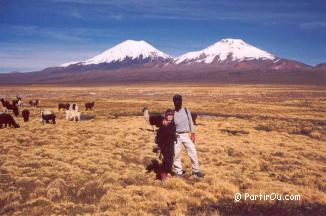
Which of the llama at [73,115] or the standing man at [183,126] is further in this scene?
the llama at [73,115]

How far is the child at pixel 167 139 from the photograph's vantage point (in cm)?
1034

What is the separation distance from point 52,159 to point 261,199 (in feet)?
25.5

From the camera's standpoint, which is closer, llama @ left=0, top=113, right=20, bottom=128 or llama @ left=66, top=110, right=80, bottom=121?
llama @ left=0, top=113, right=20, bottom=128

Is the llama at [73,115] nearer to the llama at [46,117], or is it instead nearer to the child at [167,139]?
the llama at [46,117]

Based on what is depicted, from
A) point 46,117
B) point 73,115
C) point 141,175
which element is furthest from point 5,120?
point 141,175

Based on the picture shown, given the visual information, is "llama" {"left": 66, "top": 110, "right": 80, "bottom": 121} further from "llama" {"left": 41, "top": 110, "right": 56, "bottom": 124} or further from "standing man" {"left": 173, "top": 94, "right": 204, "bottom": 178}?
"standing man" {"left": 173, "top": 94, "right": 204, "bottom": 178}

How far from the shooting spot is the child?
33.9 ft

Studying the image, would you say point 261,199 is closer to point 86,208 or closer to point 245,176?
point 245,176

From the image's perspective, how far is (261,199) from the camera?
30.0 feet

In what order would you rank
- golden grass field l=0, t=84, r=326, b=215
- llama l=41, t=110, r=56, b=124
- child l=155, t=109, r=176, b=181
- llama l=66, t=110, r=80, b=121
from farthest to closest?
llama l=66, t=110, r=80, b=121 < llama l=41, t=110, r=56, b=124 < child l=155, t=109, r=176, b=181 < golden grass field l=0, t=84, r=326, b=215

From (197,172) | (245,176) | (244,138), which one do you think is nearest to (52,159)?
(197,172)

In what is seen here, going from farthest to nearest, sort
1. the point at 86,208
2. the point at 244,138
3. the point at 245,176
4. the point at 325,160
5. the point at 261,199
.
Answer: the point at 244,138 → the point at 325,160 → the point at 245,176 → the point at 261,199 → the point at 86,208

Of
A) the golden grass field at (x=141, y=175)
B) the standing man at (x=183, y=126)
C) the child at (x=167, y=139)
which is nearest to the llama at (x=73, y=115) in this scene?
the golden grass field at (x=141, y=175)

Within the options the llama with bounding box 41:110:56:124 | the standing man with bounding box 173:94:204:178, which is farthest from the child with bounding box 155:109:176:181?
the llama with bounding box 41:110:56:124
